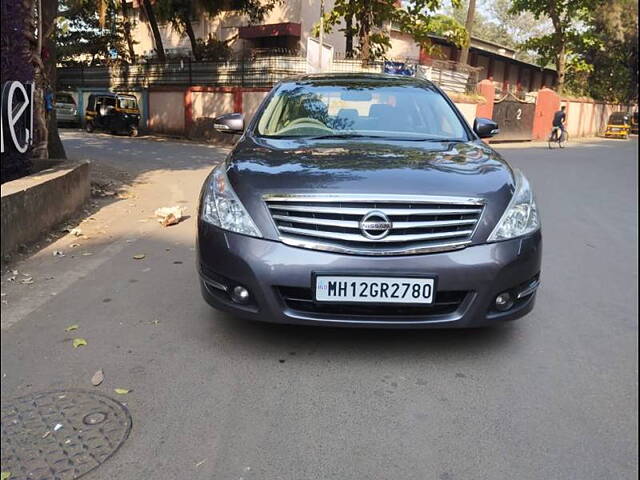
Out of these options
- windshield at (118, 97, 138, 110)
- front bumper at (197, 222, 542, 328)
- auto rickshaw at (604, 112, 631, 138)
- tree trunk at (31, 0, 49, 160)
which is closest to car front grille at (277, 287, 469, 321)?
front bumper at (197, 222, 542, 328)

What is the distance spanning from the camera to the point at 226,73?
2278 cm

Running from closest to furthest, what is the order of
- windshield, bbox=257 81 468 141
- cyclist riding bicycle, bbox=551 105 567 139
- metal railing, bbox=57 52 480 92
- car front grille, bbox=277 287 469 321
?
car front grille, bbox=277 287 469 321 < windshield, bbox=257 81 468 141 < metal railing, bbox=57 52 480 92 < cyclist riding bicycle, bbox=551 105 567 139

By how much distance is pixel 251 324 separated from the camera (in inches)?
149

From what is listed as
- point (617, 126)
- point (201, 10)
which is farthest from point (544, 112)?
point (201, 10)

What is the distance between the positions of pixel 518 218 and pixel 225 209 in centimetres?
160

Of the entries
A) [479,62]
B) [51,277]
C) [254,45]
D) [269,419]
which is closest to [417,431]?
[269,419]

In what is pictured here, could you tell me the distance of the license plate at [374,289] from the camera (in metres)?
3.04

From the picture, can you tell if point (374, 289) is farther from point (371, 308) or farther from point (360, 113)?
point (360, 113)

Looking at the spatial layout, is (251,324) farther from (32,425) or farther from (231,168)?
(32,425)

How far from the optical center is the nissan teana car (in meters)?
3.06

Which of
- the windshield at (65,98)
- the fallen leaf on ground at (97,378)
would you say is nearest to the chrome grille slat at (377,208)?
the fallen leaf on ground at (97,378)

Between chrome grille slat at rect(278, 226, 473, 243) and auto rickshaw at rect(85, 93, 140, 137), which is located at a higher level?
chrome grille slat at rect(278, 226, 473, 243)

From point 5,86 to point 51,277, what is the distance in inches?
83.6

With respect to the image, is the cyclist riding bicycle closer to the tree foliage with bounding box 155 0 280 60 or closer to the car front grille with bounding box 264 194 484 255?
the tree foliage with bounding box 155 0 280 60
